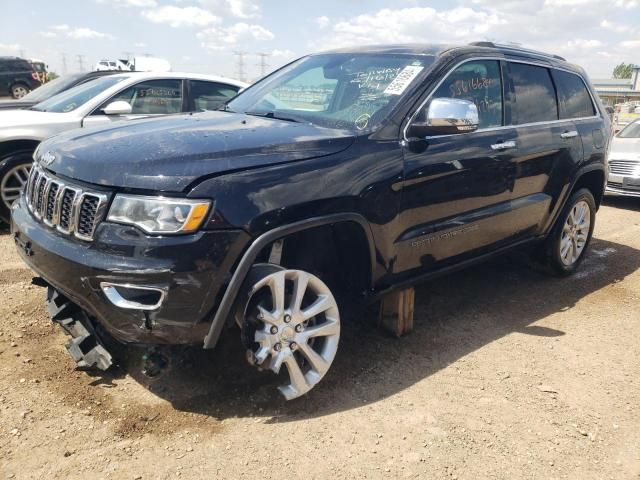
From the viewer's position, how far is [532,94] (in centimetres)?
433

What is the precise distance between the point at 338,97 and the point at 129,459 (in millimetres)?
2363

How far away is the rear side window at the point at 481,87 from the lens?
11.8ft

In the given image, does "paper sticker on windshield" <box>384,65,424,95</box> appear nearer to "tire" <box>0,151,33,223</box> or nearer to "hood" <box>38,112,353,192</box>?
"hood" <box>38,112,353,192</box>

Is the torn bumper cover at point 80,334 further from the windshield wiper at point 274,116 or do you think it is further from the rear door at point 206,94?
the rear door at point 206,94

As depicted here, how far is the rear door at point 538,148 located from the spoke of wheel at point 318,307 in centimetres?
187

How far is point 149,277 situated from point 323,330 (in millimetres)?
969

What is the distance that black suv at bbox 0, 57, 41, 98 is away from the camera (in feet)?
65.3

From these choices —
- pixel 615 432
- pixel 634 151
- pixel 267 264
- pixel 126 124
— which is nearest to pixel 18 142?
pixel 126 124

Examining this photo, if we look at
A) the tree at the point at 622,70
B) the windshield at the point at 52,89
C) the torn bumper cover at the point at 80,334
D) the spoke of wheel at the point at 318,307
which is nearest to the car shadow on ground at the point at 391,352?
the torn bumper cover at the point at 80,334

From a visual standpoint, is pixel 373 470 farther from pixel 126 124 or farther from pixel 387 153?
pixel 126 124

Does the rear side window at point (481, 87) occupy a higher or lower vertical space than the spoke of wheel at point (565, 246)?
higher

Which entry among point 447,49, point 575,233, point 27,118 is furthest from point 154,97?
point 575,233

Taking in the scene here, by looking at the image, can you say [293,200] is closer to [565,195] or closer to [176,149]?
[176,149]

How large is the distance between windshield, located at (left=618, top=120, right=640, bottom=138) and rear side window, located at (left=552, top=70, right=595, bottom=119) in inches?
239
